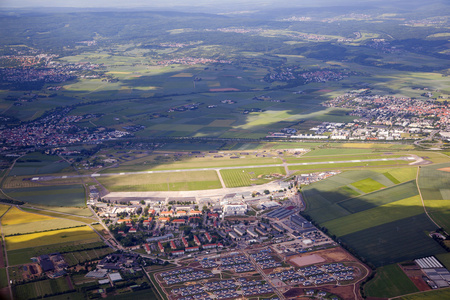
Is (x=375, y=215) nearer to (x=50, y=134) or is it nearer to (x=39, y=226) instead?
(x=39, y=226)

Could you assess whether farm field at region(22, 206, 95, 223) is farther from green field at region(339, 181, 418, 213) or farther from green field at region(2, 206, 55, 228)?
green field at region(339, 181, 418, 213)

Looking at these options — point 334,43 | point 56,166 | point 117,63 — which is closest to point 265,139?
point 56,166

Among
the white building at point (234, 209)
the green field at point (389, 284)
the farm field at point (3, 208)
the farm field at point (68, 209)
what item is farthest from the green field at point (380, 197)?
the farm field at point (3, 208)

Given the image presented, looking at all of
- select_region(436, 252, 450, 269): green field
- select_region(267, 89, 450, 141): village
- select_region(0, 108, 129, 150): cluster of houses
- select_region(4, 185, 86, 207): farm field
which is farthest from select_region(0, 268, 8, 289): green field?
select_region(267, 89, 450, 141): village

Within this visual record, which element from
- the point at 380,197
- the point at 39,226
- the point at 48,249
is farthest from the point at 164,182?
the point at 380,197

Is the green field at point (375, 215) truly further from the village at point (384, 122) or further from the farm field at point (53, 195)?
the farm field at point (53, 195)

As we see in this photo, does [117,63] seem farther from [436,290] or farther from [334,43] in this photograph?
[436,290]
